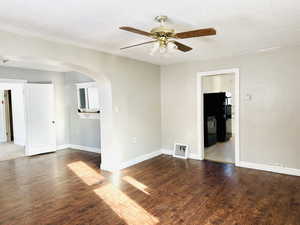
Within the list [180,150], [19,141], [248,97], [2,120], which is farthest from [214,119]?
[2,120]

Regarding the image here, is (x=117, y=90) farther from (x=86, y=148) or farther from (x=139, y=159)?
(x=86, y=148)

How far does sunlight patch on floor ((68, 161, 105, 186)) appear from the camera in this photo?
3.97m

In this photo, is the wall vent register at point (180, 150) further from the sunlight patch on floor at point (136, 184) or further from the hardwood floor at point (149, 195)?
the sunlight patch on floor at point (136, 184)

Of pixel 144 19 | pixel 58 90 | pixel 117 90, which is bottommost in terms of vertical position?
pixel 117 90

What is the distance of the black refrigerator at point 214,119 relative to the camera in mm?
6129

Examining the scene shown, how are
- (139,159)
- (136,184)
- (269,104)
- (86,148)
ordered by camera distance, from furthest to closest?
(86,148)
(139,159)
(269,104)
(136,184)

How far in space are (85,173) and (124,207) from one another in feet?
5.62

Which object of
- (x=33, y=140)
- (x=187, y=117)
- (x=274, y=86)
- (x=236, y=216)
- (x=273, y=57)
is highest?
(x=273, y=57)

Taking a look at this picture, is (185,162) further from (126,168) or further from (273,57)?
(273,57)

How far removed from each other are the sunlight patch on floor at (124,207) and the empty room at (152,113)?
0.02 metres

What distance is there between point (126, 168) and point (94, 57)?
2458 millimetres

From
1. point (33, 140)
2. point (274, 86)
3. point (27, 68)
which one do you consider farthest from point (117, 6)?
point (33, 140)

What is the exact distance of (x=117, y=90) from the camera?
452 cm

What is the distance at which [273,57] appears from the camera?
13.6ft
